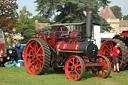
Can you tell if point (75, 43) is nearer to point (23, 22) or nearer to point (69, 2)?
point (69, 2)

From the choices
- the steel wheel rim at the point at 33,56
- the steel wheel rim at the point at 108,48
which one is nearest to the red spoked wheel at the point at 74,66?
the steel wheel rim at the point at 33,56

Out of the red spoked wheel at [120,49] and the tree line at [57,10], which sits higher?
the tree line at [57,10]

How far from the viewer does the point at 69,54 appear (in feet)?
27.5

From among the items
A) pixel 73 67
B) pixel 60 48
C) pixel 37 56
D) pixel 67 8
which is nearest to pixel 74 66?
pixel 73 67

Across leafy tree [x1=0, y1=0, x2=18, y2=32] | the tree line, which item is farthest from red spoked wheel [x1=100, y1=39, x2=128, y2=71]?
leafy tree [x1=0, y1=0, x2=18, y2=32]

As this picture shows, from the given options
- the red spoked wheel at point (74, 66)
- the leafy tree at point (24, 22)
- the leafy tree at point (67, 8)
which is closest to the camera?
the red spoked wheel at point (74, 66)

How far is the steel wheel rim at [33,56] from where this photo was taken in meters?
8.62

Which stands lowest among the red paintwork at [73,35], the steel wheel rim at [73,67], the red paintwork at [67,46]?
the steel wheel rim at [73,67]

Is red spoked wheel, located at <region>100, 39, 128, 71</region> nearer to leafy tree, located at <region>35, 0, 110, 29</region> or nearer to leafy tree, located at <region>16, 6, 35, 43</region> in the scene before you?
leafy tree, located at <region>35, 0, 110, 29</region>

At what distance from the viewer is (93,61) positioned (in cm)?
789

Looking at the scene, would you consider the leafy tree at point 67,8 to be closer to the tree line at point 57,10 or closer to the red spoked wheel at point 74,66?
the tree line at point 57,10

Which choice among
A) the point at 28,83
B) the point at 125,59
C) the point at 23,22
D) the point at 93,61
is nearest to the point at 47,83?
the point at 28,83

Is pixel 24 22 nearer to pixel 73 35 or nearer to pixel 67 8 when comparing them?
pixel 67 8

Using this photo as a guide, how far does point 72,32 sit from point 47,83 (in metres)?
2.38
